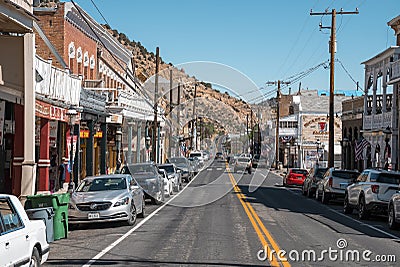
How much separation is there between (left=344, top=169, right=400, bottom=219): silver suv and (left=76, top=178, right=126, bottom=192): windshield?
8.45m

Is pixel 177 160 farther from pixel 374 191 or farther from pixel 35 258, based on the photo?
pixel 35 258

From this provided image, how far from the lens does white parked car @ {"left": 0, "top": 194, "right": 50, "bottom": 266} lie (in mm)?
9234

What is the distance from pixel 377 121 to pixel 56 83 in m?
25.8

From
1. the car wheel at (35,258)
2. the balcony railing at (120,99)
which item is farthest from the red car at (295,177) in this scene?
the car wheel at (35,258)

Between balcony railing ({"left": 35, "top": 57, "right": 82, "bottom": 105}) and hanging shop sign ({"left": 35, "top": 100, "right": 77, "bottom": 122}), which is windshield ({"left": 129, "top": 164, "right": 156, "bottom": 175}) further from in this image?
balcony railing ({"left": 35, "top": 57, "right": 82, "bottom": 105})

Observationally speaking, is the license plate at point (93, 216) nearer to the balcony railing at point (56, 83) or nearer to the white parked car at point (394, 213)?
the balcony railing at point (56, 83)

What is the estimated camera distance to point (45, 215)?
14469mm

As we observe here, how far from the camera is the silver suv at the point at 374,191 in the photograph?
2206cm

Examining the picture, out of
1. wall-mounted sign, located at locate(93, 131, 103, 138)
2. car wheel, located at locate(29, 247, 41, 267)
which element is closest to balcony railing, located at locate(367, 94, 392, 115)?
wall-mounted sign, located at locate(93, 131, 103, 138)

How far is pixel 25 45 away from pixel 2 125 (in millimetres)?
5721

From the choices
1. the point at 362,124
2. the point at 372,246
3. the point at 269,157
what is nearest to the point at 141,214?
the point at 372,246

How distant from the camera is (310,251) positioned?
45.5 ft

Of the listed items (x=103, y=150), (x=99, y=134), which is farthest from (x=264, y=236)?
(x=99, y=134)

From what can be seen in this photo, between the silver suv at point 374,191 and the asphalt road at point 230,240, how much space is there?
48 cm
